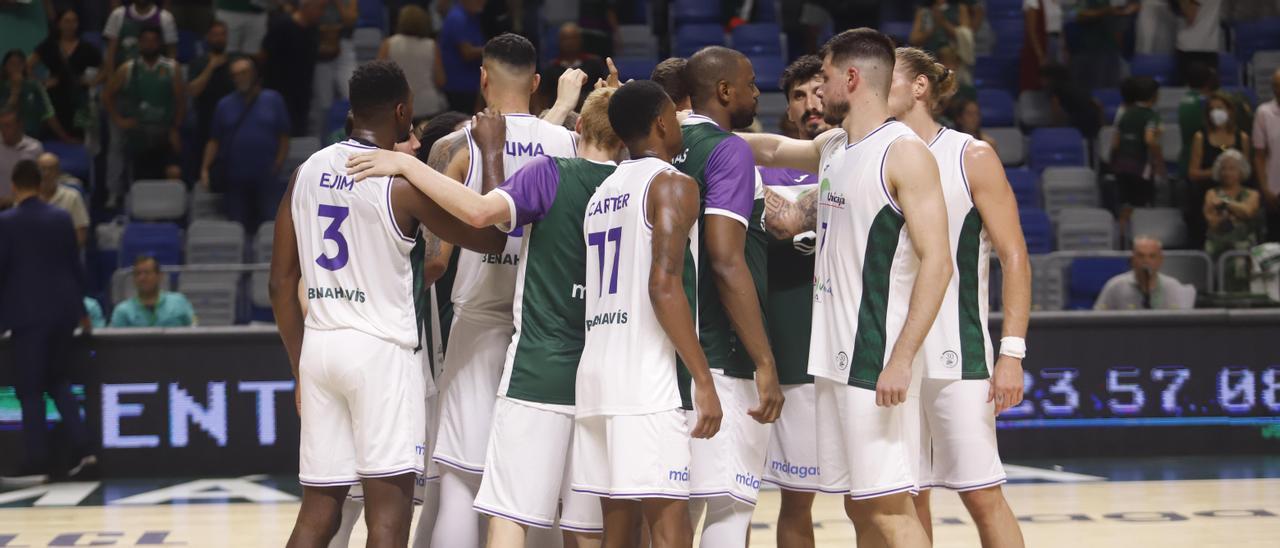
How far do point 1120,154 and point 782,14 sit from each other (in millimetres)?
3664

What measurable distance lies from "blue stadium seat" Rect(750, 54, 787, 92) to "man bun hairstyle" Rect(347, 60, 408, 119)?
29.5 ft

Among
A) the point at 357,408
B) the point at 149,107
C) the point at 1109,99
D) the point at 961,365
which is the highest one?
the point at 1109,99

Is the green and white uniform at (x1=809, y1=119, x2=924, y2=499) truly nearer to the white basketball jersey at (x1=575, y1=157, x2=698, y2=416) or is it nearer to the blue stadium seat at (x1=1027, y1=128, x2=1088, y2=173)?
the white basketball jersey at (x1=575, y1=157, x2=698, y2=416)

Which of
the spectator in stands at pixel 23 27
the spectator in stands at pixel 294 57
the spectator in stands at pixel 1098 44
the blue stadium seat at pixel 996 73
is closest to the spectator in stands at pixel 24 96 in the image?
the spectator in stands at pixel 23 27

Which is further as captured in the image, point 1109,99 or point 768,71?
point 1109,99

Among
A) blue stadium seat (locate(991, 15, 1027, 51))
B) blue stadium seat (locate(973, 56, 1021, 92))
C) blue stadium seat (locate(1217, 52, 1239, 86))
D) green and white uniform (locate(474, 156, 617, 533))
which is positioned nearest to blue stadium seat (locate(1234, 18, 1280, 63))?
blue stadium seat (locate(1217, 52, 1239, 86))

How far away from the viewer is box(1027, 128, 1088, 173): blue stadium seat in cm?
1409

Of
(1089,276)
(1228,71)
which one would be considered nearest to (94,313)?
(1089,276)

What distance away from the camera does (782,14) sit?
15391mm

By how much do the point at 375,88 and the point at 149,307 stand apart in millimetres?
5607

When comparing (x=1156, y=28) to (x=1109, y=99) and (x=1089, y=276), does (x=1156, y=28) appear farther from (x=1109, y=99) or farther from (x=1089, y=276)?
(x=1089, y=276)

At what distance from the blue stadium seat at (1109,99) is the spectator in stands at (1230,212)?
2.62m

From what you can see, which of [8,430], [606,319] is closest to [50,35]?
[8,430]

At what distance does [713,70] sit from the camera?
18.6ft
